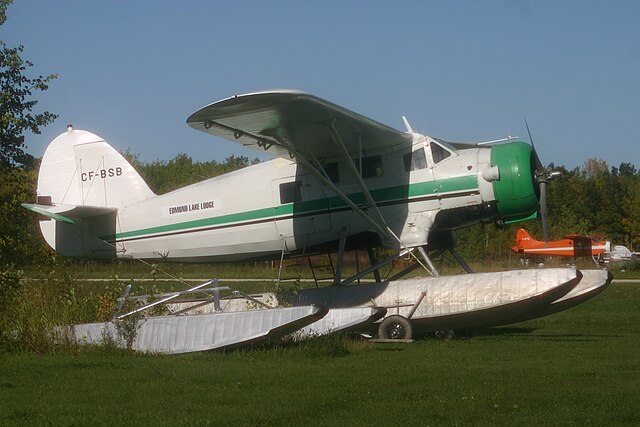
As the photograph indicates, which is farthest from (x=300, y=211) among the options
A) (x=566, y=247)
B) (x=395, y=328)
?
(x=566, y=247)

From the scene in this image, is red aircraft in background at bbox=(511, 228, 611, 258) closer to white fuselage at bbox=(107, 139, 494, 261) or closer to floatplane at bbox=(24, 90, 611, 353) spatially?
floatplane at bbox=(24, 90, 611, 353)

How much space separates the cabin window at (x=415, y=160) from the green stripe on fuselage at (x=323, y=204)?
12.2 inches

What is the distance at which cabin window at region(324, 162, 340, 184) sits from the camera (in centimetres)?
1488

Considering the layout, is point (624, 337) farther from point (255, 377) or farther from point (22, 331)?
point (22, 331)

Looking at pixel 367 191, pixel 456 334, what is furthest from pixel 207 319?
pixel 456 334

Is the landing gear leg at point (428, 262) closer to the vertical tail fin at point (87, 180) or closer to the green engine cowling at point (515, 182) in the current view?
the green engine cowling at point (515, 182)

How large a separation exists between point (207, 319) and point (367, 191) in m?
3.89

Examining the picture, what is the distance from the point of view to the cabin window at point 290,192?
595 inches

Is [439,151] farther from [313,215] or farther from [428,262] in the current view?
[313,215]

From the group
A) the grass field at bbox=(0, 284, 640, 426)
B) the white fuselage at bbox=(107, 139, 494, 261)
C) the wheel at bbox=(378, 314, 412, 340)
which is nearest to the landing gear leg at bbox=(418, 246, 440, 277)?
the white fuselage at bbox=(107, 139, 494, 261)

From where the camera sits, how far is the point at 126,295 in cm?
1210

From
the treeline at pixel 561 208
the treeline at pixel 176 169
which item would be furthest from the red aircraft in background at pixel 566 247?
the treeline at pixel 176 169

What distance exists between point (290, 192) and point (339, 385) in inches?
279

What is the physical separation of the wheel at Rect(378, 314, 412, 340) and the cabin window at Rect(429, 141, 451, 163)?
9.51ft
